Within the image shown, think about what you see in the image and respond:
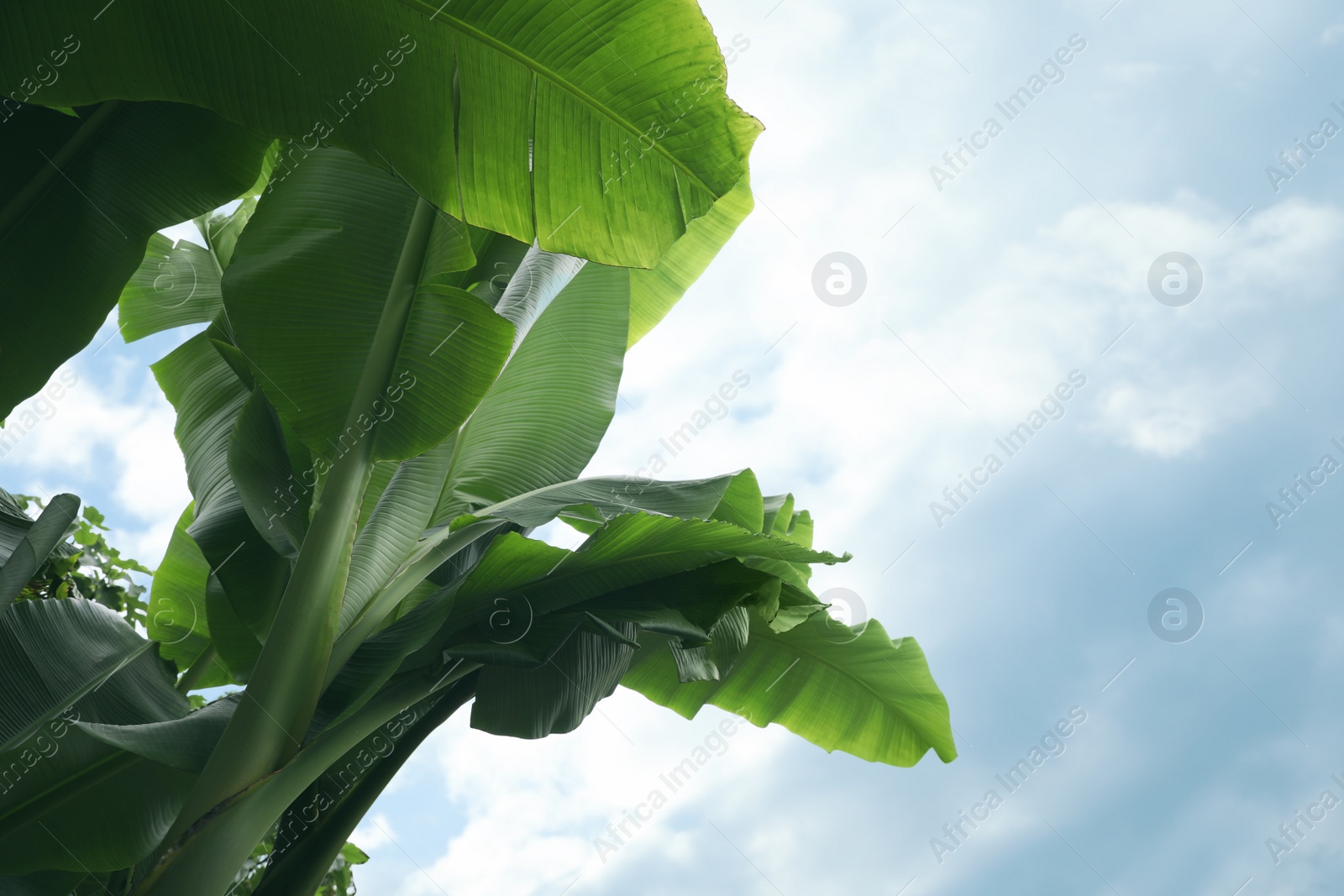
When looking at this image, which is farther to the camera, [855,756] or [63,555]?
[855,756]

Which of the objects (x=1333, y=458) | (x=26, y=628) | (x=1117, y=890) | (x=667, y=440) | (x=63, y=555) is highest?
(x=1333, y=458)

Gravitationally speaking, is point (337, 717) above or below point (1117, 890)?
above

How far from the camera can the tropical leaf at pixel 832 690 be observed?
1.55 metres

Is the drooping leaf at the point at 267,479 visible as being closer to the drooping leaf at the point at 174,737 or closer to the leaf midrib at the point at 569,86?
the drooping leaf at the point at 174,737

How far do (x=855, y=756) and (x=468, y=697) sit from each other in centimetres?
83

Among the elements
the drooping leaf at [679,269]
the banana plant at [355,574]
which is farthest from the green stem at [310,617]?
the drooping leaf at [679,269]

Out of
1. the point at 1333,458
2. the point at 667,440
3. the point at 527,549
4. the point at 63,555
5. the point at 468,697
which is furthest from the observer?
the point at 1333,458

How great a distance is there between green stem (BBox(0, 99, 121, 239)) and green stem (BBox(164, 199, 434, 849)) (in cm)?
43

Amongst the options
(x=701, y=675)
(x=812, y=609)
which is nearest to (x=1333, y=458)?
(x=812, y=609)

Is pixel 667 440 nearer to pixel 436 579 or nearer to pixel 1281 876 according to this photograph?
pixel 436 579

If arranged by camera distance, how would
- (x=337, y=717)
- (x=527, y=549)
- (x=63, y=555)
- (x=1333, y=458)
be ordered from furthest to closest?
(x=1333, y=458), (x=63, y=555), (x=527, y=549), (x=337, y=717)

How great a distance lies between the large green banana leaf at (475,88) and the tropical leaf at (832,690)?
90 cm

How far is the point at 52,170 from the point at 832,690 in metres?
1.54

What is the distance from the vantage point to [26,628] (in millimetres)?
1104
